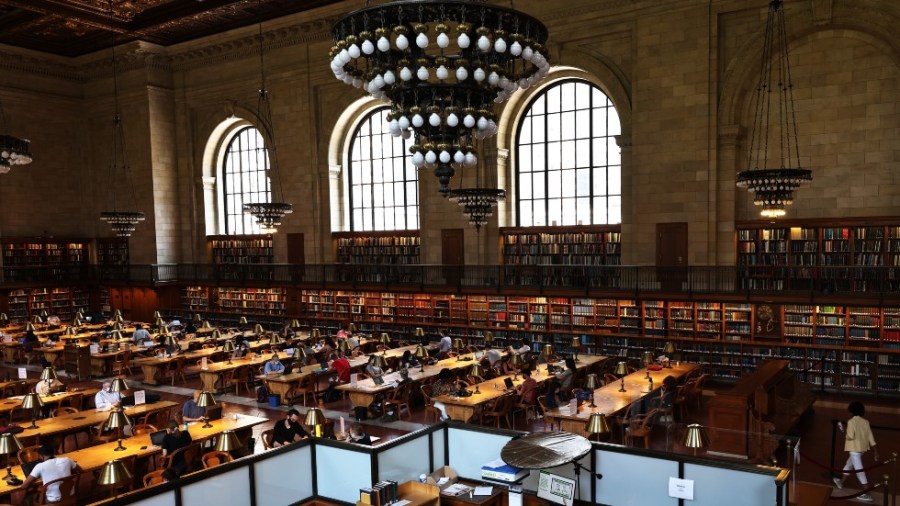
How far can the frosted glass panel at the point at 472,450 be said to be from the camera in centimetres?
603

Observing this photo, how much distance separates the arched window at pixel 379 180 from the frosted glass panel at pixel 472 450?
566 inches

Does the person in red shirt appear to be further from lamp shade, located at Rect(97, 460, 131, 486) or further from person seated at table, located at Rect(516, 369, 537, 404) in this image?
lamp shade, located at Rect(97, 460, 131, 486)

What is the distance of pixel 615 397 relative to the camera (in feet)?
31.9

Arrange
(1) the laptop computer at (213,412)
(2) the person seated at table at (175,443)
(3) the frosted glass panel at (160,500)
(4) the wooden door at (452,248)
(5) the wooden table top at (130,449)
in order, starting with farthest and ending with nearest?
(4) the wooden door at (452,248), (1) the laptop computer at (213,412), (2) the person seated at table at (175,443), (5) the wooden table top at (130,449), (3) the frosted glass panel at (160,500)

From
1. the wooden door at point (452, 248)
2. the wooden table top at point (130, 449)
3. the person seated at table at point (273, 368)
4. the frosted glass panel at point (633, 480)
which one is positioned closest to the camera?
the frosted glass panel at point (633, 480)

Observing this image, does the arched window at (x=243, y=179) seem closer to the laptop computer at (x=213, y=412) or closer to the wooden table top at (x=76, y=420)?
the wooden table top at (x=76, y=420)

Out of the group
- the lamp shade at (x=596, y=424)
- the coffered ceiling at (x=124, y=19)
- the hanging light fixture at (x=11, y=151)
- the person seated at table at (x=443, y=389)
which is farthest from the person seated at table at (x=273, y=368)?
the coffered ceiling at (x=124, y=19)

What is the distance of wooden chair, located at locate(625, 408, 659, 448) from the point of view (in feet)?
27.8

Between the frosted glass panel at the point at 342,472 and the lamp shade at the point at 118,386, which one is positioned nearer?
the frosted glass panel at the point at 342,472

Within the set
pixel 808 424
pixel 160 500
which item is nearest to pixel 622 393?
pixel 808 424

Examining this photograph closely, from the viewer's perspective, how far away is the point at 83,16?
2075 cm

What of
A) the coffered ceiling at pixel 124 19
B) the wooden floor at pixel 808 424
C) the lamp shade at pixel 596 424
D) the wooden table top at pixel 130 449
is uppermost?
the coffered ceiling at pixel 124 19

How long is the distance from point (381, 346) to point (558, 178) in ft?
22.5

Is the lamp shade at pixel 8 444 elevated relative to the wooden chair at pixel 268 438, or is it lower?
elevated
